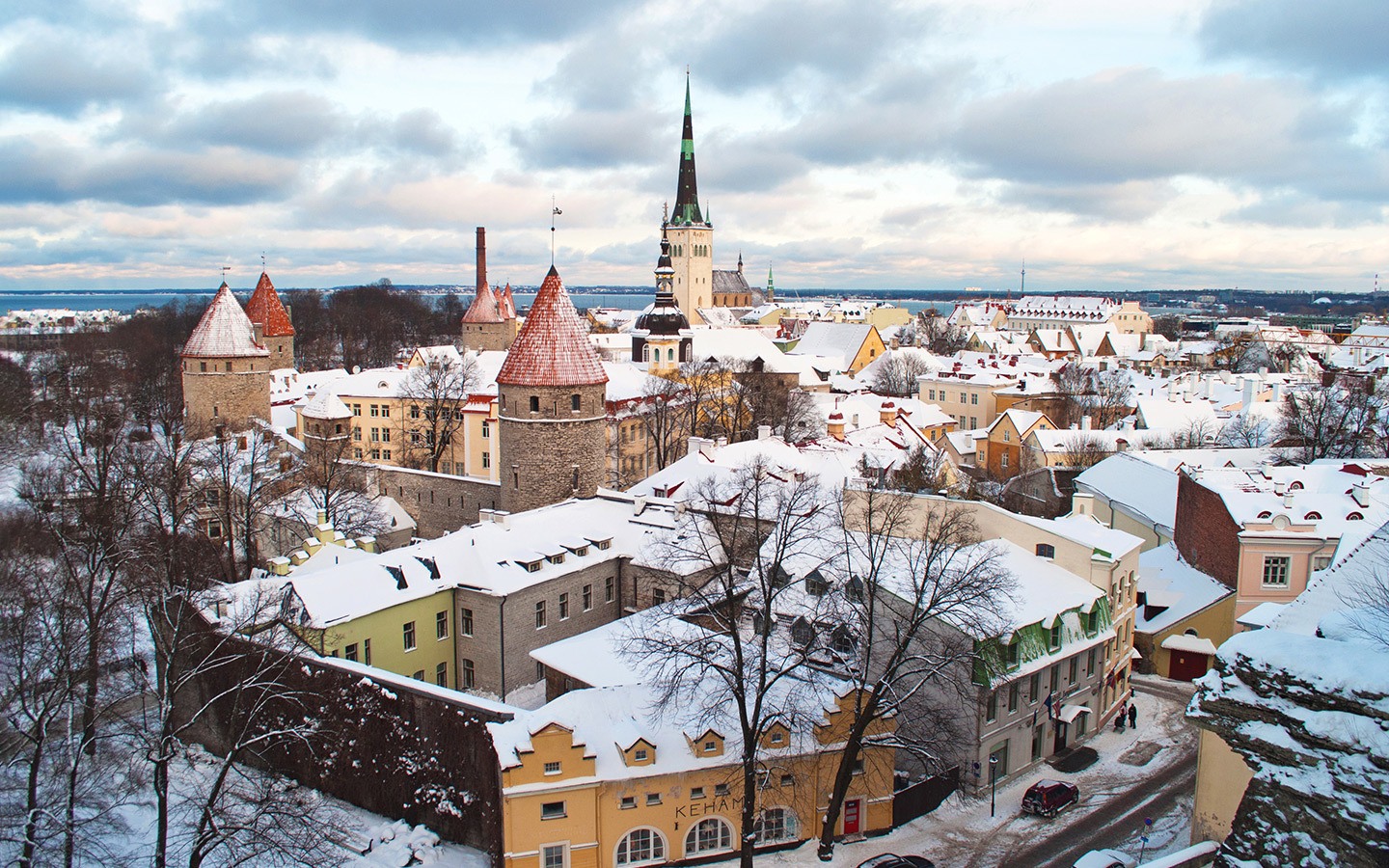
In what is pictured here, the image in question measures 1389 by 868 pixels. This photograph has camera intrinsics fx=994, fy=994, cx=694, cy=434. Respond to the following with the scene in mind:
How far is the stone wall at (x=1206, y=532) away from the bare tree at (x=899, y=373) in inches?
1470

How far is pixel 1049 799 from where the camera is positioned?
18.9 metres

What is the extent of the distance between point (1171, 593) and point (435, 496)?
23.7 meters

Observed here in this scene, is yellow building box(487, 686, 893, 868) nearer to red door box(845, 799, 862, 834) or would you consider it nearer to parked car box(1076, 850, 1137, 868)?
red door box(845, 799, 862, 834)

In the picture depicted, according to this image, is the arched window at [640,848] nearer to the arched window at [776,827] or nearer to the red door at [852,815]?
the arched window at [776,827]

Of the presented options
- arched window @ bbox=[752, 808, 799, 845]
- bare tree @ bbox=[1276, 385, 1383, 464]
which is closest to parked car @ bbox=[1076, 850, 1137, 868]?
arched window @ bbox=[752, 808, 799, 845]

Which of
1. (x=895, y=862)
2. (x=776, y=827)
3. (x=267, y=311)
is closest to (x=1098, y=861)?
(x=895, y=862)

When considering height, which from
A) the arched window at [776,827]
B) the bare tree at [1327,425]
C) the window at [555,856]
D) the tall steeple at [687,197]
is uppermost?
the tall steeple at [687,197]

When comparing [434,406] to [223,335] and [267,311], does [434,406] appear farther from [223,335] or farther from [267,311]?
[267,311]

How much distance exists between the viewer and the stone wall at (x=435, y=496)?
33625 millimetres

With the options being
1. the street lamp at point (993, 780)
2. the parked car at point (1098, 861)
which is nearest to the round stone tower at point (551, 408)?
the street lamp at point (993, 780)

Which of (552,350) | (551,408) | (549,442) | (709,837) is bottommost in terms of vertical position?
(709,837)

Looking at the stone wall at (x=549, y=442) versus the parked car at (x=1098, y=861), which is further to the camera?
the stone wall at (x=549, y=442)

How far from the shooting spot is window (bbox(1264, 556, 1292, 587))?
87.2ft

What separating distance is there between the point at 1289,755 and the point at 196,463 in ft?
98.5
